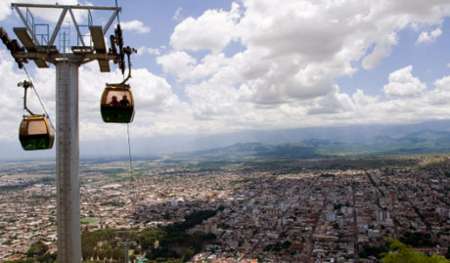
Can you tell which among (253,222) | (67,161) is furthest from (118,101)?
(253,222)

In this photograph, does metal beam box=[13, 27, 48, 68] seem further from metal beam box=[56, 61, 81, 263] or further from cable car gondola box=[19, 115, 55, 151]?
cable car gondola box=[19, 115, 55, 151]

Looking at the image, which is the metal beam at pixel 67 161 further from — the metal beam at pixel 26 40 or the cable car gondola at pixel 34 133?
the cable car gondola at pixel 34 133

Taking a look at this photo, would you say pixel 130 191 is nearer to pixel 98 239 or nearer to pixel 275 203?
pixel 275 203

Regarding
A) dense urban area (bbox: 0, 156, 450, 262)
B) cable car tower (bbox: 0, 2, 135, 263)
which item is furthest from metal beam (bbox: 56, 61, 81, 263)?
dense urban area (bbox: 0, 156, 450, 262)

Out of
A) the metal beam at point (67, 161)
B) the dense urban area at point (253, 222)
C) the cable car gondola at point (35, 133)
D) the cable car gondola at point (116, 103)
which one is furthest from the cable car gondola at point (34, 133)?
the dense urban area at point (253, 222)

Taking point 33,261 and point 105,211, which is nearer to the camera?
point 33,261

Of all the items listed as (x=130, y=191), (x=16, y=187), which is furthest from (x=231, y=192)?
(x=16, y=187)
